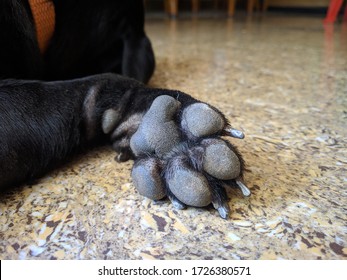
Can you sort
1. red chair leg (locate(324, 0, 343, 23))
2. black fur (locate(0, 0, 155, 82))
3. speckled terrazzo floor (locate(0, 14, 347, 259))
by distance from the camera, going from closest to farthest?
speckled terrazzo floor (locate(0, 14, 347, 259))
black fur (locate(0, 0, 155, 82))
red chair leg (locate(324, 0, 343, 23))

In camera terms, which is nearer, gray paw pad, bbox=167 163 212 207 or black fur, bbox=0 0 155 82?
gray paw pad, bbox=167 163 212 207

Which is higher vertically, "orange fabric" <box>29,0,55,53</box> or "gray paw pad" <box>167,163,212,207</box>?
"orange fabric" <box>29,0,55,53</box>

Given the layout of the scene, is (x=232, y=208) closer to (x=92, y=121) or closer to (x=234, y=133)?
(x=234, y=133)

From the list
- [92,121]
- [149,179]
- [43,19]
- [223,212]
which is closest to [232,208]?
[223,212]

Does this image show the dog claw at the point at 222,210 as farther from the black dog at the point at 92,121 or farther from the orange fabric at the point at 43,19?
the orange fabric at the point at 43,19

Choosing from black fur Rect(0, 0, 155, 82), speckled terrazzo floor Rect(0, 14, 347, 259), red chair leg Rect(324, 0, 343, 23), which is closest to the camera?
speckled terrazzo floor Rect(0, 14, 347, 259)

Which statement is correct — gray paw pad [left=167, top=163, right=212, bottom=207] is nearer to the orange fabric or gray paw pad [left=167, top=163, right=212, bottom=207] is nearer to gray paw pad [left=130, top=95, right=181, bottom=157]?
gray paw pad [left=130, top=95, right=181, bottom=157]

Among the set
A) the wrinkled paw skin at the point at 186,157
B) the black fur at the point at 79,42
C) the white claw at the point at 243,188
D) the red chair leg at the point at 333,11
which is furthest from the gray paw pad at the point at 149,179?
the red chair leg at the point at 333,11

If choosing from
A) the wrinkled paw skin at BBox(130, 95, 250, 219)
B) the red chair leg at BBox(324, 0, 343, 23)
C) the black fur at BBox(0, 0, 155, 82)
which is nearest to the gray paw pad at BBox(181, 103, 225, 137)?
the wrinkled paw skin at BBox(130, 95, 250, 219)
